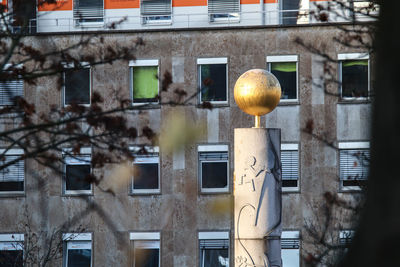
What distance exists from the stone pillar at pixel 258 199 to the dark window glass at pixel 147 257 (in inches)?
715

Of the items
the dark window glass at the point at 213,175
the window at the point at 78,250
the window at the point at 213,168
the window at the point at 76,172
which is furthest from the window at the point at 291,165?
the window at the point at 78,250

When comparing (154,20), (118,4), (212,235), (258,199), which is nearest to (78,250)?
(212,235)

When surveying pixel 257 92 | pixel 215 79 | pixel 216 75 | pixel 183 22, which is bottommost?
pixel 257 92

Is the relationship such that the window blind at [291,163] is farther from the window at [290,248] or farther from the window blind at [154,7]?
the window blind at [154,7]

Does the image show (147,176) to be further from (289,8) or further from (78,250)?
(289,8)

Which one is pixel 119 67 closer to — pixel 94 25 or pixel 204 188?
pixel 94 25

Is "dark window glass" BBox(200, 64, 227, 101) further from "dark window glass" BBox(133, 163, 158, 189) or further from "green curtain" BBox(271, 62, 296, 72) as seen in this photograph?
"dark window glass" BBox(133, 163, 158, 189)

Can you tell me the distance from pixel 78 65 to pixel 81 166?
21.8m

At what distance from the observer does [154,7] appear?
31.6m

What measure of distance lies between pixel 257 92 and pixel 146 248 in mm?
18315

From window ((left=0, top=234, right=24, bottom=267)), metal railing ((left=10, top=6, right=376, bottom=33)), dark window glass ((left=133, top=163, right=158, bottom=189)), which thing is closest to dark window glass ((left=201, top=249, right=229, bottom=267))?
dark window glass ((left=133, top=163, right=158, bottom=189))

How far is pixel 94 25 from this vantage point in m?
31.8

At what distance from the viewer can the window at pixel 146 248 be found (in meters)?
29.8

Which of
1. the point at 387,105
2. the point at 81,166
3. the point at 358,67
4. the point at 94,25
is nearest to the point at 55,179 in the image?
the point at 81,166
